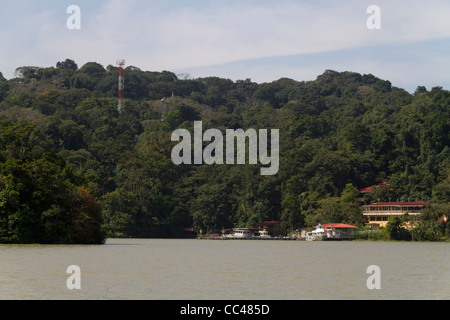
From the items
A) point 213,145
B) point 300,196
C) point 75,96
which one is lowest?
point 300,196

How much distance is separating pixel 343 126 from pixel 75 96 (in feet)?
217

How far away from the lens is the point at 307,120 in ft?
448

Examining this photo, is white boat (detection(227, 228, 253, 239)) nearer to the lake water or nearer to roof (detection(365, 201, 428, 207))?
roof (detection(365, 201, 428, 207))

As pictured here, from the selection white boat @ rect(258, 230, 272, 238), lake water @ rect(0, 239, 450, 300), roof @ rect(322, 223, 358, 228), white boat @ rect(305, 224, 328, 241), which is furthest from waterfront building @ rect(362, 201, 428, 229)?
lake water @ rect(0, 239, 450, 300)

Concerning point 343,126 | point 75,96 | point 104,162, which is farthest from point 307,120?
point 75,96

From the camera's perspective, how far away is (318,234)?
94.4m

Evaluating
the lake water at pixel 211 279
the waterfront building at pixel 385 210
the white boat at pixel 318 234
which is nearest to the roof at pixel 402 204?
the waterfront building at pixel 385 210

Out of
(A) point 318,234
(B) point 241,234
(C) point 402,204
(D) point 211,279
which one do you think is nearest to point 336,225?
(A) point 318,234

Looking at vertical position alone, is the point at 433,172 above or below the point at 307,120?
below

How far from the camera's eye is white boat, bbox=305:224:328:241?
3674 inches

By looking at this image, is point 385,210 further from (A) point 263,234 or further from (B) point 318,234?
(A) point 263,234
